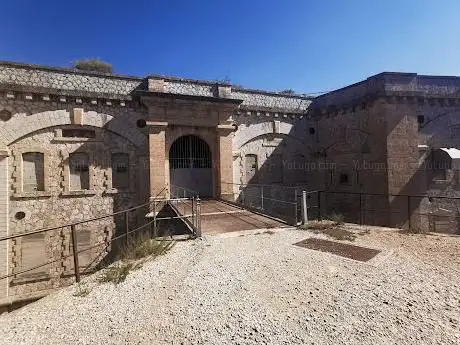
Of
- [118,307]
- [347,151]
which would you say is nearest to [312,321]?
[118,307]

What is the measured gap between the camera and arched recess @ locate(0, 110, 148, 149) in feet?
34.5

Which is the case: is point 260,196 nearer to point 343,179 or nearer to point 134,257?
point 343,179

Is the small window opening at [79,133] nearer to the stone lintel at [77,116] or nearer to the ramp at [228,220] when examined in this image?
the stone lintel at [77,116]

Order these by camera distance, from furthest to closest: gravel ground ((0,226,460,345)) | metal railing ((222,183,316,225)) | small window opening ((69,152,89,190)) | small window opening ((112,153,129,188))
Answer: metal railing ((222,183,316,225)), small window opening ((112,153,129,188)), small window opening ((69,152,89,190)), gravel ground ((0,226,460,345))

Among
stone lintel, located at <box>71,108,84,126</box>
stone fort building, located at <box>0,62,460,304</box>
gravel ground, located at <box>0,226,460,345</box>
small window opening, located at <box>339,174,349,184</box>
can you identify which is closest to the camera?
gravel ground, located at <box>0,226,460,345</box>

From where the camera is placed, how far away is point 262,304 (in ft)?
12.4

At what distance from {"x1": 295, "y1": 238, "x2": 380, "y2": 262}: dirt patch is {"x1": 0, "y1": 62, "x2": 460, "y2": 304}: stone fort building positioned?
3892 mm

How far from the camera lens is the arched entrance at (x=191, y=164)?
44.8 ft

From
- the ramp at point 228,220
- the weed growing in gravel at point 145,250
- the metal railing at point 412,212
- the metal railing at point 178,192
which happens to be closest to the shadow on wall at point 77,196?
the metal railing at point 178,192

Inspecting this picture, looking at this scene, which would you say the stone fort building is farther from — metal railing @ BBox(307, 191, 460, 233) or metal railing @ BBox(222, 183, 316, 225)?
metal railing @ BBox(222, 183, 316, 225)

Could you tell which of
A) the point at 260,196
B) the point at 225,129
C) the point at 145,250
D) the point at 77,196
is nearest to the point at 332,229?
the point at 145,250

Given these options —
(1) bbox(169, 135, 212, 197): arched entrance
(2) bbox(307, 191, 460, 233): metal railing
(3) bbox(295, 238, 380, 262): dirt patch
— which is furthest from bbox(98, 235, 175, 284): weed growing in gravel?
(2) bbox(307, 191, 460, 233): metal railing

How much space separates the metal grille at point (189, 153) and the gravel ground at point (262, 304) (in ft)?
27.9

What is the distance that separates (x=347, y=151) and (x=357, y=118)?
172 centimetres
